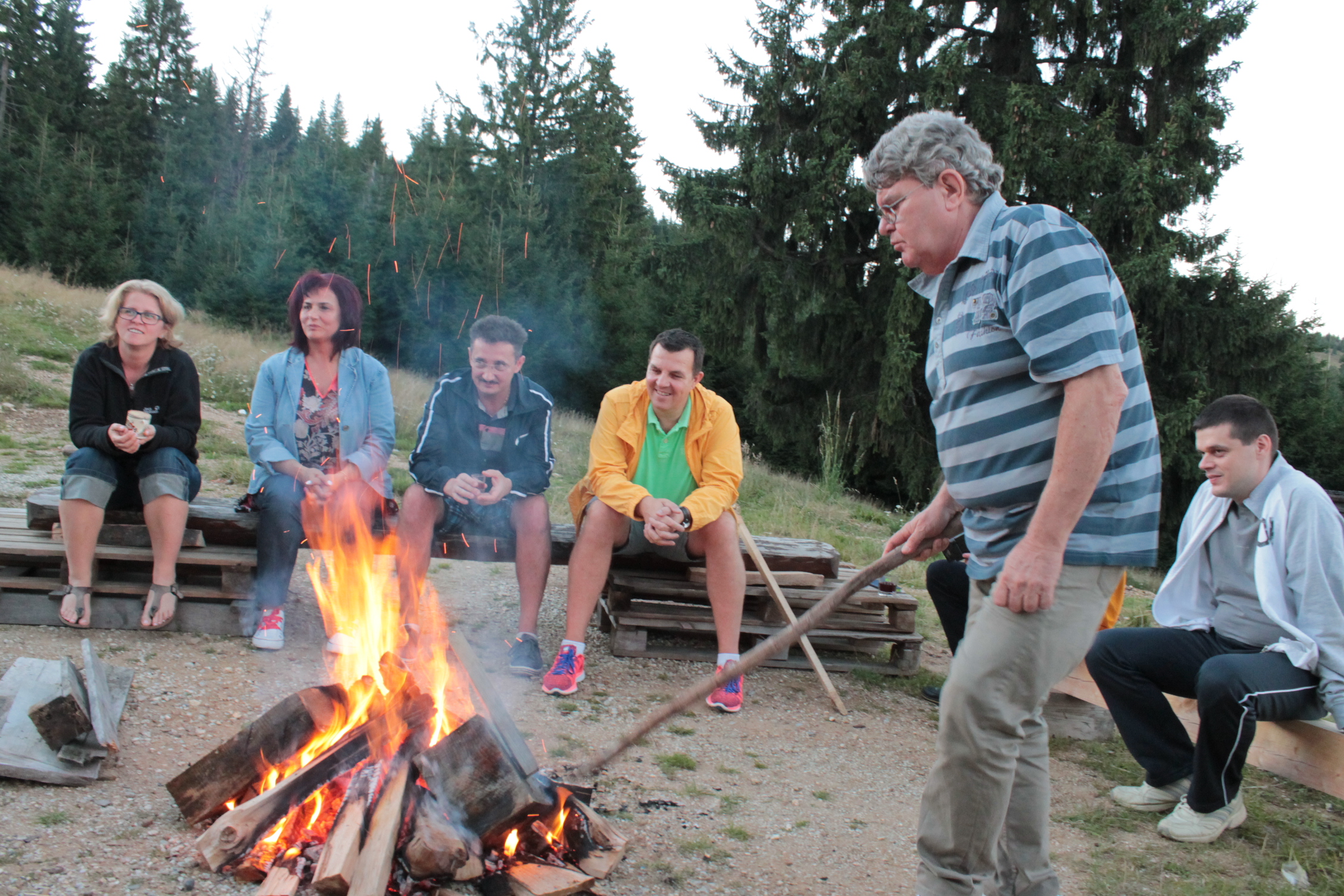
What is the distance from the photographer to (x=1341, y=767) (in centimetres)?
275

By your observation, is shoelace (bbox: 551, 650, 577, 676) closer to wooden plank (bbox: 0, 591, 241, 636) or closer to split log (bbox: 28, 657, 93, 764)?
wooden plank (bbox: 0, 591, 241, 636)

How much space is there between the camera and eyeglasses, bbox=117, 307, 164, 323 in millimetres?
3979

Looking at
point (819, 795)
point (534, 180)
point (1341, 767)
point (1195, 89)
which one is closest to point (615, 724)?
point (819, 795)

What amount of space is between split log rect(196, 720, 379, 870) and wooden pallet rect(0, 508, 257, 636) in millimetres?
1931

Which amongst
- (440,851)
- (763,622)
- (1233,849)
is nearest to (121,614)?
(440,851)

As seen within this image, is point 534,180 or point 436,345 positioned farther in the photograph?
point 534,180

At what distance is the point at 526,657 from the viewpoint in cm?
404

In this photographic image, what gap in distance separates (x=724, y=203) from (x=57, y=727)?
12758 mm

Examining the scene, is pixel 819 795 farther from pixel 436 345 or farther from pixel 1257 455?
pixel 436 345

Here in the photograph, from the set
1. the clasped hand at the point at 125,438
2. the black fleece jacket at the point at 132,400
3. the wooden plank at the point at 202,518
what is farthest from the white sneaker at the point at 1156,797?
the clasped hand at the point at 125,438

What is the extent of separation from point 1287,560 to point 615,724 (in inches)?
98.5

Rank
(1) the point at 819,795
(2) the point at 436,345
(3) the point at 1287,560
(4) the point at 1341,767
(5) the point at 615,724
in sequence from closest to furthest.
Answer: (4) the point at 1341,767
(3) the point at 1287,560
(1) the point at 819,795
(5) the point at 615,724
(2) the point at 436,345

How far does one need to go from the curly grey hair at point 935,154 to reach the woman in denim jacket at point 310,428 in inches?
115

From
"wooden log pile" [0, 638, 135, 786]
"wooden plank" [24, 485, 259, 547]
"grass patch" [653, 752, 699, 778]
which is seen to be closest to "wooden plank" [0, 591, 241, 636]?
"wooden plank" [24, 485, 259, 547]
